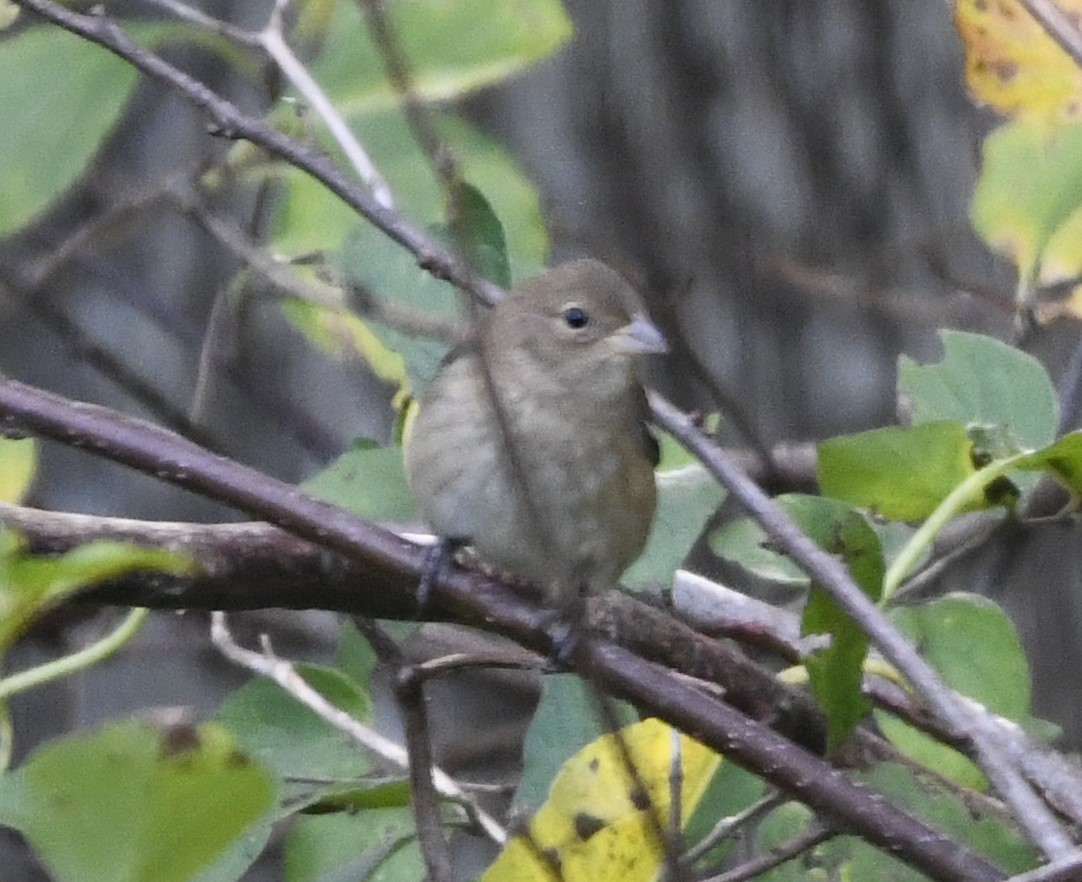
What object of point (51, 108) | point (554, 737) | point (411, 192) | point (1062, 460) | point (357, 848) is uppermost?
point (51, 108)

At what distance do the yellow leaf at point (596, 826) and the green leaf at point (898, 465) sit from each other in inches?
11.7

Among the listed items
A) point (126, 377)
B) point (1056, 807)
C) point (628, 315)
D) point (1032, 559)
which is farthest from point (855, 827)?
point (1032, 559)

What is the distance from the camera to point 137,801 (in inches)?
24.3

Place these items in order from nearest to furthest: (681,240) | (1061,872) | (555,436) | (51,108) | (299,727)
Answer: (1061,872) < (299,727) < (51,108) < (555,436) < (681,240)

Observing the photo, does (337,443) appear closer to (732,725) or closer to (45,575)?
(732,725)

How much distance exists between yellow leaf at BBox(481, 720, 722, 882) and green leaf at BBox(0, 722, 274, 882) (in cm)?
43

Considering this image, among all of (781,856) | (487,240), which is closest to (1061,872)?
(781,856)

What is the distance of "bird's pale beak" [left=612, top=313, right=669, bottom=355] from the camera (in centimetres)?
195

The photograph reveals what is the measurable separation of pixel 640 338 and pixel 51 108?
75 centimetres

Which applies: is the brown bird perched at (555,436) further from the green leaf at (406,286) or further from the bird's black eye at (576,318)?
the green leaf at (406,286)

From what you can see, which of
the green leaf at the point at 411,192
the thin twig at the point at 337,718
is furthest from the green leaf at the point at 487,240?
the thin twig at the point at 337,718

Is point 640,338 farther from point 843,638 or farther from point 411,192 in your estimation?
point 843,638

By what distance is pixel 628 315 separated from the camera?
6.61ft

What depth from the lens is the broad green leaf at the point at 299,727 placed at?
4.72 feet
